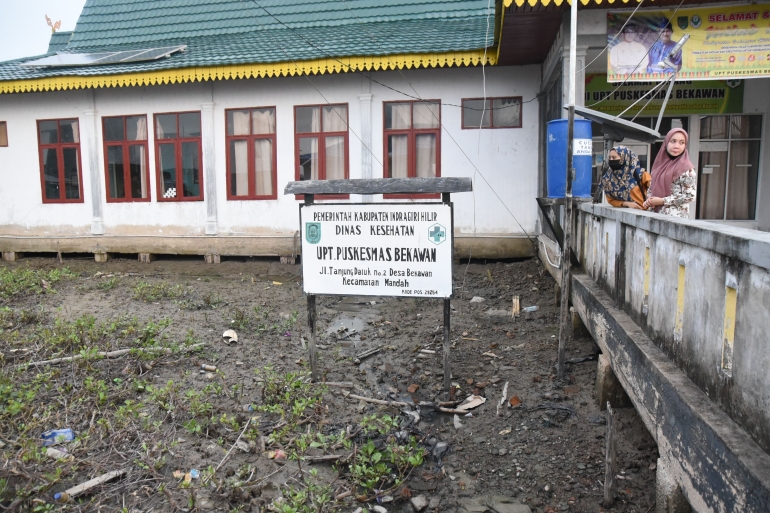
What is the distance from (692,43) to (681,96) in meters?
3.11

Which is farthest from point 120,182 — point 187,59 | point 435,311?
point 435,311

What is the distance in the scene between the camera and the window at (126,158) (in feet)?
40.6

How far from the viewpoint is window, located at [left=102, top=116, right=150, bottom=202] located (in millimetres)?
12383

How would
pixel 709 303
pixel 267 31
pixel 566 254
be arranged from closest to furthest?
pixel 709 303 → pixel 566 254 → pixel 267 31

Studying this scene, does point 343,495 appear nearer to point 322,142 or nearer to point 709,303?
point 709,303

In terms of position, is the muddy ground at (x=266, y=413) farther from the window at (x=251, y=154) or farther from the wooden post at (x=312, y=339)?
the window at (x=251, y=154)

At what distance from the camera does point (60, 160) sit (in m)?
12.8

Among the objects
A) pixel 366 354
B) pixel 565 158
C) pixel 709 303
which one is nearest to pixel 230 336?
pixel 366 354

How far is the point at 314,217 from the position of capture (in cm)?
498

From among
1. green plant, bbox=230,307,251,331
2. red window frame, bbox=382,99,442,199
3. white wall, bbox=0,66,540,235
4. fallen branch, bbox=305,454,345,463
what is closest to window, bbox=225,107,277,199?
white wall, bbox=0,66,540,235

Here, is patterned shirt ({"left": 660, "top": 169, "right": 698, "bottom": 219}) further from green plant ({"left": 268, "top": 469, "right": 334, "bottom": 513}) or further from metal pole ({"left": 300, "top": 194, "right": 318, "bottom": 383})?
green plant ({"left": 268, "top": 469, "right": 334, "bottom": 513})

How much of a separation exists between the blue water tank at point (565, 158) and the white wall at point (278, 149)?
4431mm

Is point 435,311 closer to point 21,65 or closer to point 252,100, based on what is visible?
point 252,100

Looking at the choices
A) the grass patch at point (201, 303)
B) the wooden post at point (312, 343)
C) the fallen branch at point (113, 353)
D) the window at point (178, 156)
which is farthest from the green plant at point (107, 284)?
→ the wooden post at point (312, 343)
